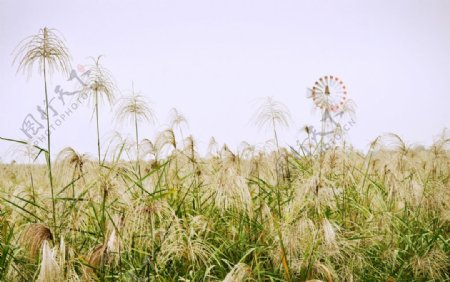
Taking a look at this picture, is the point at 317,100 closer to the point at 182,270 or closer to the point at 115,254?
the point at 182,270

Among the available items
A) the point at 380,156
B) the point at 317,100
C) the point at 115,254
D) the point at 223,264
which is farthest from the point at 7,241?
the point at 380,156

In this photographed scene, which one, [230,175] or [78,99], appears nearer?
[230,175]

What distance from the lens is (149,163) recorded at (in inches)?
164

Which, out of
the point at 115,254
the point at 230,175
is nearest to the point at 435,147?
the point at 230,175

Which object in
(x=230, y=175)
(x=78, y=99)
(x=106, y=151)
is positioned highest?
(x=78, y=99)

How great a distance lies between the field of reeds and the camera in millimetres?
2289

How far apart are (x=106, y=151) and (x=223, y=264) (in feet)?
4.36

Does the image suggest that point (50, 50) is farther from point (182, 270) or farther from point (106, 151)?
point (182, 270)

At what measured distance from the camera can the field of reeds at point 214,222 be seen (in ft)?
7.51

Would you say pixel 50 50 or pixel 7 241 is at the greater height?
pixel 50 50

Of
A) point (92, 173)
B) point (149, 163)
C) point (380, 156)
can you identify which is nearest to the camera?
point (92, 173)

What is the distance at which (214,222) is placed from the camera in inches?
142

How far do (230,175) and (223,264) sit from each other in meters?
0.95

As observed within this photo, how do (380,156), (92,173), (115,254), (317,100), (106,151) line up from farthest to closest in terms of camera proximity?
(380,156) < (317,100) < (106,151) < (92,173) < (115,254)
